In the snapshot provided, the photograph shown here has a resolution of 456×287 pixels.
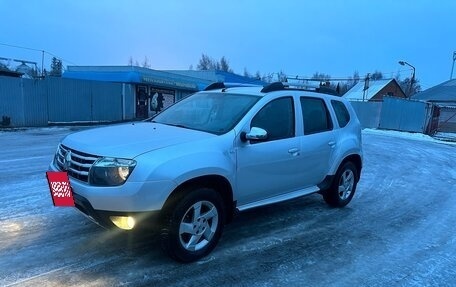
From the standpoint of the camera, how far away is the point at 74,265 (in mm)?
3885

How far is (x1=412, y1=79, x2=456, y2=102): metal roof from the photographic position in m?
45.4

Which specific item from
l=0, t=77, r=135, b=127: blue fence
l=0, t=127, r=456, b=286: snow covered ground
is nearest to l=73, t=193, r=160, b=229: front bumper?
l=0, t=127, r=456, b=286: snow covered ground

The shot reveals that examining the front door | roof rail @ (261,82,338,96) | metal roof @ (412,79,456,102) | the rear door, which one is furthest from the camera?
metal roof @ (412,79,456,102)

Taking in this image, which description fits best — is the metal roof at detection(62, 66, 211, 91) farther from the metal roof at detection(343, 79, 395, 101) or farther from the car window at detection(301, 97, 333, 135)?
the metal roof at detection(343, 79, 395, 101)

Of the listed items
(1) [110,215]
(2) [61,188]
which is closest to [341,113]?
(1) [110,215]

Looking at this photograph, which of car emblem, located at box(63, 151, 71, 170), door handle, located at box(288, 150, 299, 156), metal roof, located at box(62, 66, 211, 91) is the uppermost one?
metal roof, located at box(62, 66, 211, 91)

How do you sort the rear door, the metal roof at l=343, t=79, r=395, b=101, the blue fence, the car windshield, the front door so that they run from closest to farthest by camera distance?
the front door → the car windshield → the rear door → the blue fence → the metal roof at l=343, t=79, r=395, b=101

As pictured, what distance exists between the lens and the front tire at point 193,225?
3852 mm

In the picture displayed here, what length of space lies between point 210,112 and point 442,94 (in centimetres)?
4951

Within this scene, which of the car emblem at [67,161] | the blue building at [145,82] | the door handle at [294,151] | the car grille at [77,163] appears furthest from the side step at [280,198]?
the blue building at [145,82]

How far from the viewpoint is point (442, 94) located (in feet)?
155

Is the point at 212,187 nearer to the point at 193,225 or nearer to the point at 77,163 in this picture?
the point at 193,225

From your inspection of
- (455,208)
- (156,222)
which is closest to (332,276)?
(156,222)

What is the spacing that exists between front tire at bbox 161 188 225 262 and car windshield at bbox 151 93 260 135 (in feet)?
2.53
